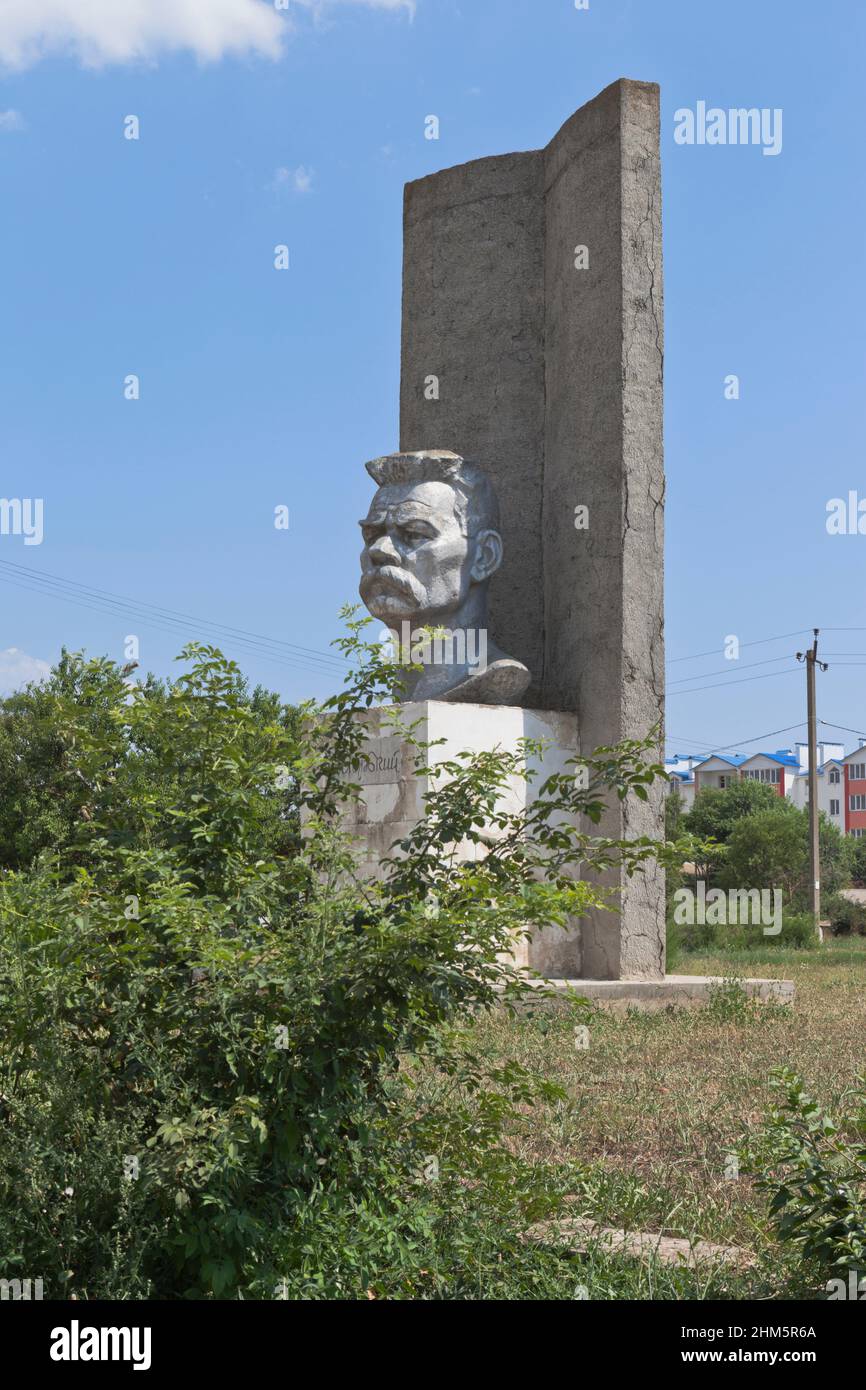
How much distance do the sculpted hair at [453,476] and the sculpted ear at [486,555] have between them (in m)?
0.06

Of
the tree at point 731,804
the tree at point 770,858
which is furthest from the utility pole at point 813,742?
the tree at point 731,804

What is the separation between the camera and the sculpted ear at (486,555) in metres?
9.50

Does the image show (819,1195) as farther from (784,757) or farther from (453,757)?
(784,757)

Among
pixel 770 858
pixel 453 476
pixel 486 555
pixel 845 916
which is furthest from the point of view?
pixel 845 916

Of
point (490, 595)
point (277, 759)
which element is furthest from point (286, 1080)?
point (490, 595)

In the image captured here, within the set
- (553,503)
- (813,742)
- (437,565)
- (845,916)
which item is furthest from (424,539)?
(845,916)

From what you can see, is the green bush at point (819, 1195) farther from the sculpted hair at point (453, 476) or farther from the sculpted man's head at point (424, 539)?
the sculpted hair at point (453, 476)

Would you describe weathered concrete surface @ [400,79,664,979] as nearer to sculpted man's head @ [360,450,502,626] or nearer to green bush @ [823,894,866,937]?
sculpted man's head @ [360,450,502,626]

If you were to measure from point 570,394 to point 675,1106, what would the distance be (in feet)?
18.5

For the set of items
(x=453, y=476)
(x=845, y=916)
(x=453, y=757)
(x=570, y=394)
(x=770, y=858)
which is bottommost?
(x=845, y=916)

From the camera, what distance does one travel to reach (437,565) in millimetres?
9273

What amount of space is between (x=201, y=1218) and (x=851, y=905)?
33.5 metres
